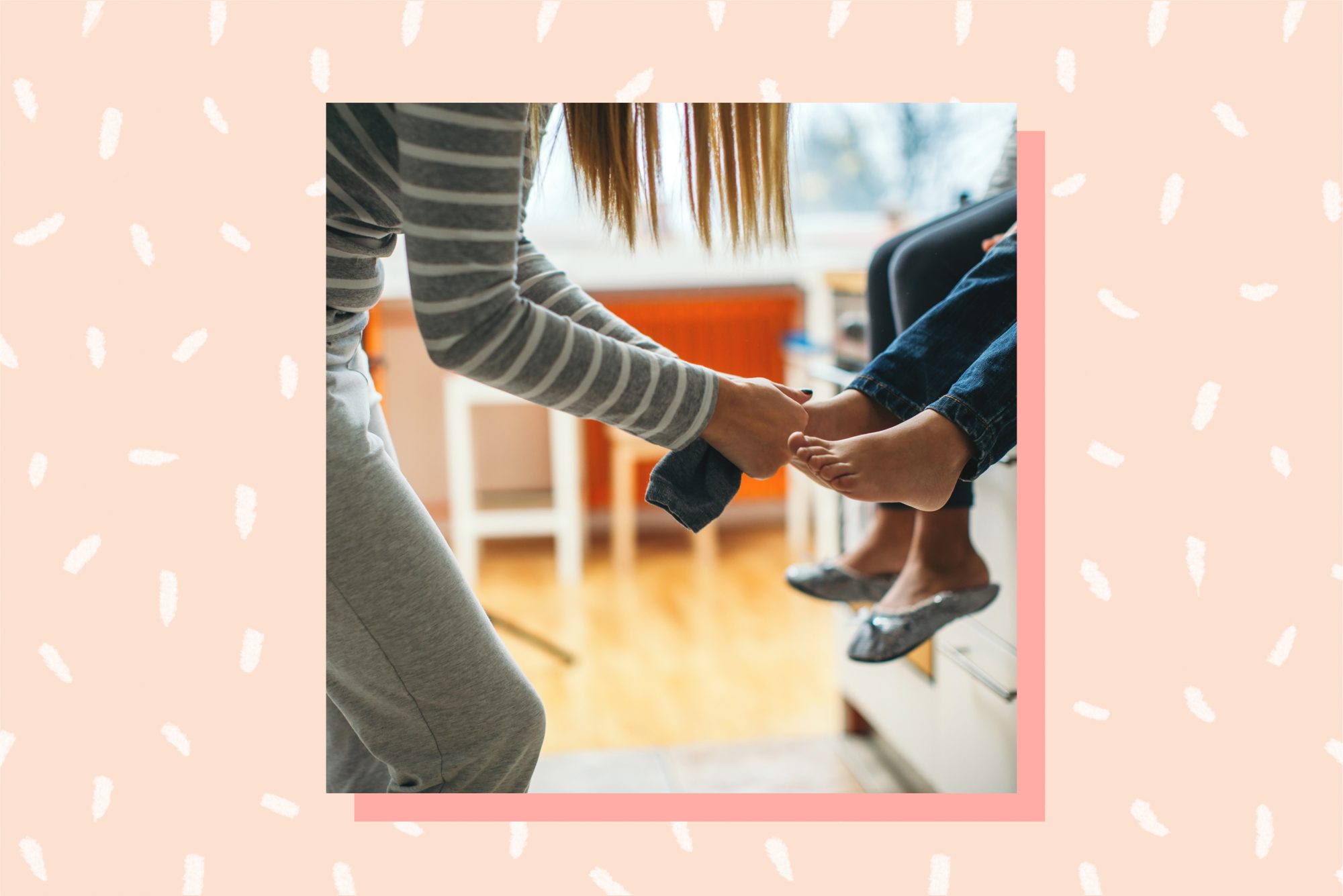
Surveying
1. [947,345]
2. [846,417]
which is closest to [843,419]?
[846,417]

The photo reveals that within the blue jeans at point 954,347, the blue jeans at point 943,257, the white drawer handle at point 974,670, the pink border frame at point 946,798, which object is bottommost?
the white drawer handle at point 974,670

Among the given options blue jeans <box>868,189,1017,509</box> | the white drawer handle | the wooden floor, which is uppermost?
blue jeans <box>868,189,1017,509</box>

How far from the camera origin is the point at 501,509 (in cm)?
253

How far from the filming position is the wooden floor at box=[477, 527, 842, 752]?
1753 mm

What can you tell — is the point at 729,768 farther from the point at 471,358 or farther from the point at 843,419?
the point at 471,358

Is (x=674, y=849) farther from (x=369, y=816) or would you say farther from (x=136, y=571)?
(x=136, y=571)

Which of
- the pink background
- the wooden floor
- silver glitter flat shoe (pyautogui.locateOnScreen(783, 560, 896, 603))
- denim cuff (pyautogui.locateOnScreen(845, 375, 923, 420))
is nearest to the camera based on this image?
the pink background

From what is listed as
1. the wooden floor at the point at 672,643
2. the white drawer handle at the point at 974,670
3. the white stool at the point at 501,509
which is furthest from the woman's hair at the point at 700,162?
the white stool at the point at 501,509

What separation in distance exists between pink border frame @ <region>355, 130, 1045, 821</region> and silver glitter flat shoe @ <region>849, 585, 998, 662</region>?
10.1 inches

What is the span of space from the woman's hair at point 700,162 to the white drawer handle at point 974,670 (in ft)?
1.80

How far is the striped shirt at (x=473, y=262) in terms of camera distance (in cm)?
64

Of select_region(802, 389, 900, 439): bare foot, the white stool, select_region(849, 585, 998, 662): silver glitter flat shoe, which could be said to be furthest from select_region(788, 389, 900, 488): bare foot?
the white stool

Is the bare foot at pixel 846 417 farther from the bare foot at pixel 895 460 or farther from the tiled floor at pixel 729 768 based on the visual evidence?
the tiled floor at pixel 729 768

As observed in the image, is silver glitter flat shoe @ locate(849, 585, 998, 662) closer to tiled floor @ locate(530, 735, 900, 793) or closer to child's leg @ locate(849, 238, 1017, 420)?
child's leg @ locate(849, 238, 1017, 420)
